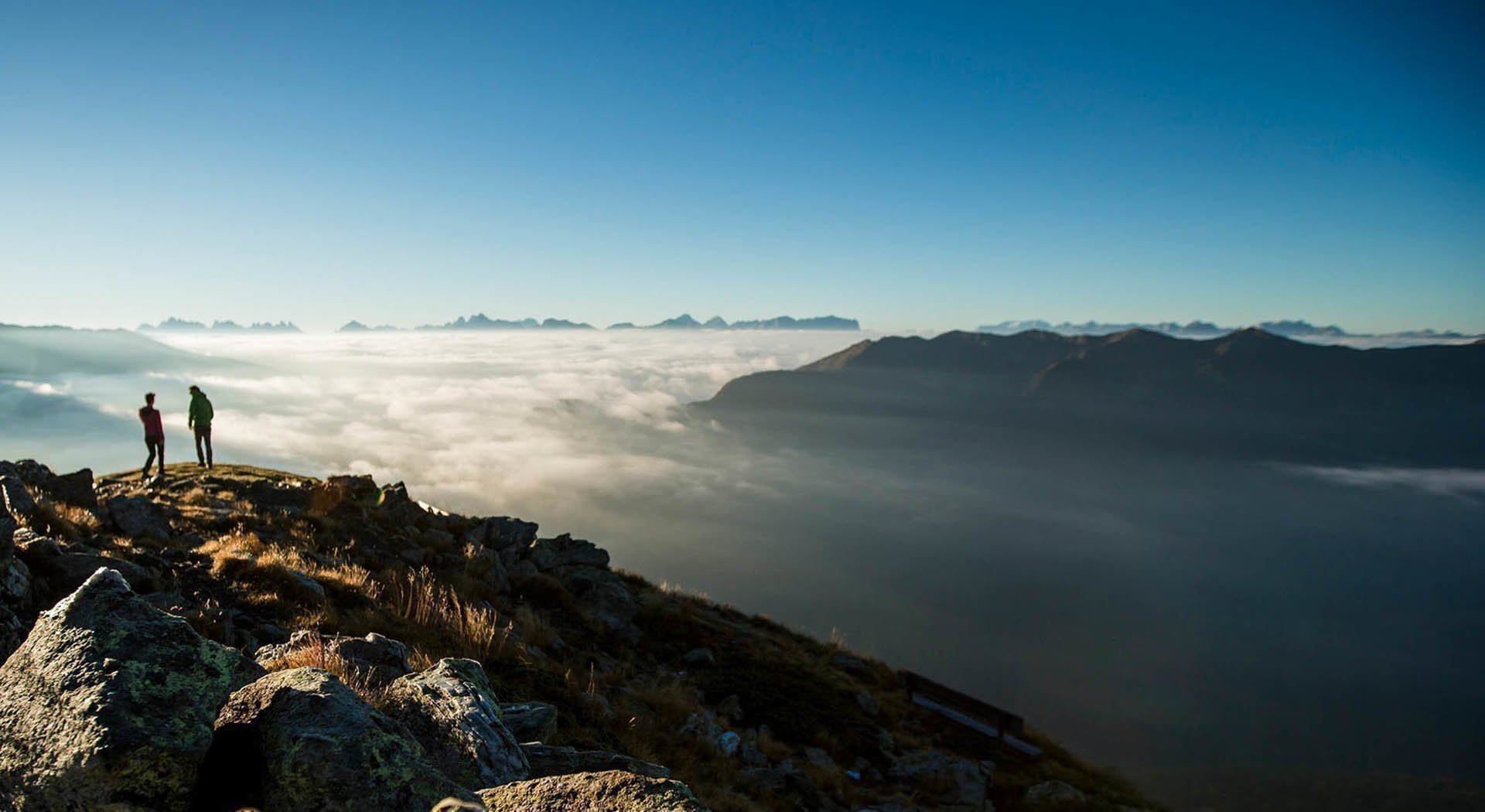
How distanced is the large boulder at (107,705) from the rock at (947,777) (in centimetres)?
1464

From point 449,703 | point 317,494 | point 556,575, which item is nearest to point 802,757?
point 556,575

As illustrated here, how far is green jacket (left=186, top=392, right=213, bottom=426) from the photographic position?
2203 cm

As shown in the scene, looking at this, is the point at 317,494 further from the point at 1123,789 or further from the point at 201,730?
the point at 1123,789

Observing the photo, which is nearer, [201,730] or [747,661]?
[201,730]

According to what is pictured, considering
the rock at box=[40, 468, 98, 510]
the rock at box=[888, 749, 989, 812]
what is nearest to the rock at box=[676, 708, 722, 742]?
the rock at box=[888, 749, 989, 812]

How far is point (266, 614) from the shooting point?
8.34 meters

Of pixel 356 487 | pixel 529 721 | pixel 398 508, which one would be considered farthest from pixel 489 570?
pixel 529 721

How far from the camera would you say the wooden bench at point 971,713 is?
19.0 m

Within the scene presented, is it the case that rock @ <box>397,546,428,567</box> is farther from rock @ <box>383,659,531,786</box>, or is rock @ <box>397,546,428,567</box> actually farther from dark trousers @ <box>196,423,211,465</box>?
rock @ <box>383,659,531,786</box>

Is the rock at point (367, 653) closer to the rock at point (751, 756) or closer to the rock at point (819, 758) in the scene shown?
the rock at point (751, 756)

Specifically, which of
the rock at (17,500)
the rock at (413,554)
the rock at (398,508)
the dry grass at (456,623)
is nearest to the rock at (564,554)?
the rock at (398,508)

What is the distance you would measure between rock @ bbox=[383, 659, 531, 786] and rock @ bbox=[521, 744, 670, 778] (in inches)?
23.7

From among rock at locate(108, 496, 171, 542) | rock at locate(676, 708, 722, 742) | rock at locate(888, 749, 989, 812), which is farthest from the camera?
rock at locate(888, 749, 989, 812)

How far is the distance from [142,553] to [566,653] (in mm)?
6780
